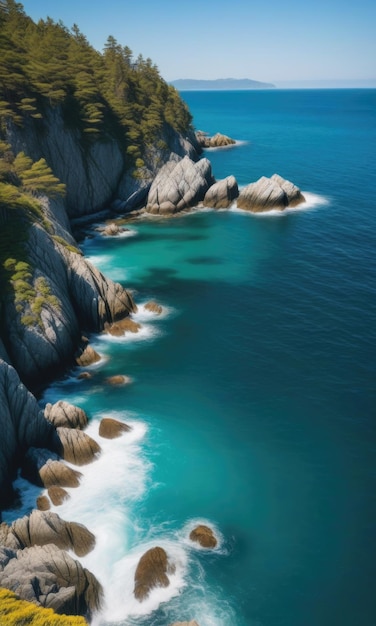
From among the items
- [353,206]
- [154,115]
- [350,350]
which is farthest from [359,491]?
[154,115]

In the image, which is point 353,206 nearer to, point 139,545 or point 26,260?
point 26,260

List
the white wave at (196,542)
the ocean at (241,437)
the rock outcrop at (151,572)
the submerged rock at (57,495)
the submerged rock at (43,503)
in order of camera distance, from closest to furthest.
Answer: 1. the rock outcrop at (151,572)
2. the ocean at (241,437)
3. the white wave at (196,542)
4. the submerged rock at (43,503)
5. the submerged rock at (57,495)

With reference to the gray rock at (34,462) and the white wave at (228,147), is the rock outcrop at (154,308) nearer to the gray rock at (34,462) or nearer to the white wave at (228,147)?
the gray rock at (34,462)

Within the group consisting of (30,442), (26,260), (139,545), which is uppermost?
(26,260)

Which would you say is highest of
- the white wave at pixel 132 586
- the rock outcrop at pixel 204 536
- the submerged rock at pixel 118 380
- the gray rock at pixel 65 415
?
the gray rock at pixel 65 415

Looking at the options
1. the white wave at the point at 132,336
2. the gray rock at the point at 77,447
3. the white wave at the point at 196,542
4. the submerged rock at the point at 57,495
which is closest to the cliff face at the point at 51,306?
the white wave at the point at 132,336
